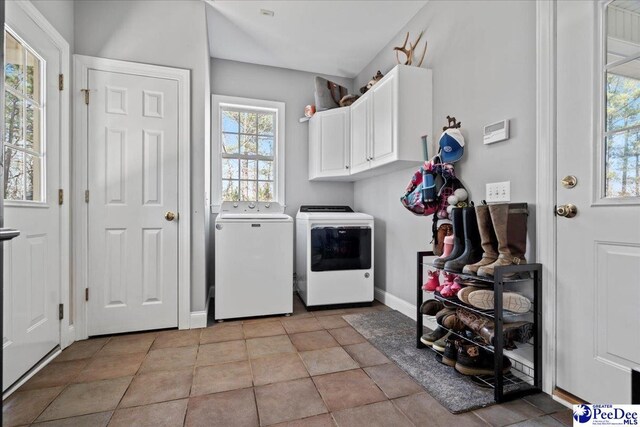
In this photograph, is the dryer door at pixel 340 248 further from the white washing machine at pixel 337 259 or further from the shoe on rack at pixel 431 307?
the shoe on rack at pixel 431 307

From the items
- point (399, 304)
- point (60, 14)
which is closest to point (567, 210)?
point (399, 304)

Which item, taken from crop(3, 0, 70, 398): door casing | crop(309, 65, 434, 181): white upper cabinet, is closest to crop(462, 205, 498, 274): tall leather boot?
crop(309, 65, 434, 181): white upper cabinet

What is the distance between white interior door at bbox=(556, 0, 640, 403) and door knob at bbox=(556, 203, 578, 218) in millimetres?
17

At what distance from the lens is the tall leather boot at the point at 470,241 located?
1710mm

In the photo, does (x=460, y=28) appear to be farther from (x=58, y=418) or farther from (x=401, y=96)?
(x=58, y=418)

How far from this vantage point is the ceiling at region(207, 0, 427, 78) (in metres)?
2.45

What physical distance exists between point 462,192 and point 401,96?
0.86 metres

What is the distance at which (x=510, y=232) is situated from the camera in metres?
1.53

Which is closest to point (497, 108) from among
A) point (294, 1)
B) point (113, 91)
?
point (294, 1)

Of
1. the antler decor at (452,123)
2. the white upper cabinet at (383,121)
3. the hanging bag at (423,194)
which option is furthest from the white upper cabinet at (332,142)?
the antler decor at (452,123)

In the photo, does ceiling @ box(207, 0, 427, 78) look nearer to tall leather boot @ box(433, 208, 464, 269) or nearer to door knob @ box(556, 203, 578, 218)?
tall leather boot @ box(433, 208, 464, 269)

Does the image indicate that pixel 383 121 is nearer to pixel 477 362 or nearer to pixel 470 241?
Result: pixel 470 241

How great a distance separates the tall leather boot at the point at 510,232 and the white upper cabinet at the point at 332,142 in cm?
177

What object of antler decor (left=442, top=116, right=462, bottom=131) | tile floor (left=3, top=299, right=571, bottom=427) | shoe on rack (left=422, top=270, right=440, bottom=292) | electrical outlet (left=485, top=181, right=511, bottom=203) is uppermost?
antler decor (left=442, top=116, right=462, bottom=131)
